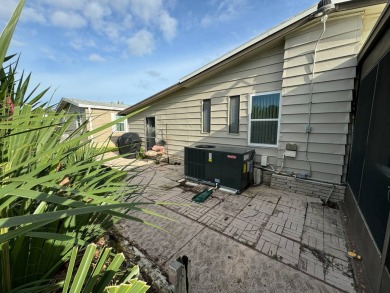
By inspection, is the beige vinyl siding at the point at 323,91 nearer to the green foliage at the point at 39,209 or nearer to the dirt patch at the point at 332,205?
the dirt patch at the point at 332,205

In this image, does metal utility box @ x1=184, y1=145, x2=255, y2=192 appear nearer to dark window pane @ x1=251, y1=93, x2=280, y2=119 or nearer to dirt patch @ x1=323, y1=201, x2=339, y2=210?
dark window pane @ x1=251, y1=93, x2=280, y2=119

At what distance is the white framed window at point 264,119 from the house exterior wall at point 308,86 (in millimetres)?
131

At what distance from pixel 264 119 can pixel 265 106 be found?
1.11 feet

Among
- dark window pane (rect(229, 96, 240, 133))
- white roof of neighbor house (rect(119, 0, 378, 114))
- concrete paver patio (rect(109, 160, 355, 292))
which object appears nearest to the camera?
concrete paver patio (rect(109, 160, 355, 292))

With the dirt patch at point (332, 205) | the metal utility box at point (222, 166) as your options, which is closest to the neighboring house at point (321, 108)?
the dirt patch at point (332, 205)

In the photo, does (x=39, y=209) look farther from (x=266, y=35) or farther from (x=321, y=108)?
(x=266, y=35)

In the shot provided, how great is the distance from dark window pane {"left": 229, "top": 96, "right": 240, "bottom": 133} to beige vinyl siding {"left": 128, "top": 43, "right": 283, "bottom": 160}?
123 mm

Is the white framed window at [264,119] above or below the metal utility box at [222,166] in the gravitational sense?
above

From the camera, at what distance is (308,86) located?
146 inches

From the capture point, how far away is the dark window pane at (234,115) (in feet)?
16.4

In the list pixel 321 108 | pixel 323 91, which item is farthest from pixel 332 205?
pixel 323 91

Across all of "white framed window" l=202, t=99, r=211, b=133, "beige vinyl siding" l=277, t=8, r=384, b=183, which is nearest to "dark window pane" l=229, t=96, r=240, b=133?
"white framed window" l=202, t=99, r=211, b=133

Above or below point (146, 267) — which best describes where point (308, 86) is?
above

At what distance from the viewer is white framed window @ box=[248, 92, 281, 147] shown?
431cm
